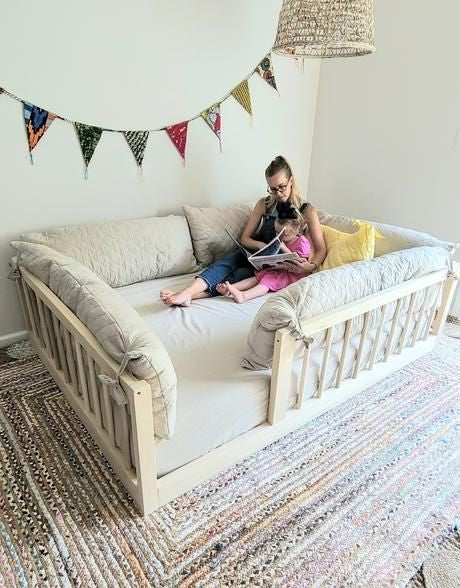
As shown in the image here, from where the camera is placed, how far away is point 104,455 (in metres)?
1.46

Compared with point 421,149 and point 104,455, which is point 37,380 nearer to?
point 104,455

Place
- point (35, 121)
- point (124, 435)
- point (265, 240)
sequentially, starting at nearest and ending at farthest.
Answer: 1. point (124, 435)
2. point (35, 121)
3. point (265, 240)

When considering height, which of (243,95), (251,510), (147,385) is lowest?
(251,510)

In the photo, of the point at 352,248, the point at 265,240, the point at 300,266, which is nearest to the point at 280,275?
the point at 300,266

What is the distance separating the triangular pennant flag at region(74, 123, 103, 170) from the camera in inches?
78.5

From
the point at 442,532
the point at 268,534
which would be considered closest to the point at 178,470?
the point at 268,534

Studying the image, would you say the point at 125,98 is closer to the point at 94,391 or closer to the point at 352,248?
the point at 352,248

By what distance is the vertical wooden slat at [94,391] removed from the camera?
Answer: 1294 millimetres

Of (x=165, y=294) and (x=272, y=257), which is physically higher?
(x=272, y=257)

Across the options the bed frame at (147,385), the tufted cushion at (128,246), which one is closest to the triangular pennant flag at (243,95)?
the tufted cushion at (128,246)

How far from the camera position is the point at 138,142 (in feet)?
7.14

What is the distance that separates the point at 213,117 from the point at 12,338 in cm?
171

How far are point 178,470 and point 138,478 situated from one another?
145mm

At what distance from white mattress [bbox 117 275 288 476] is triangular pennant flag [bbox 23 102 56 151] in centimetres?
95
